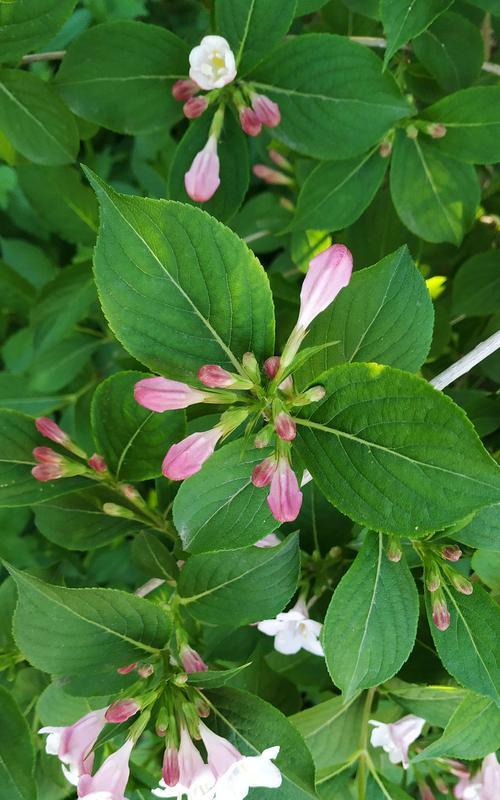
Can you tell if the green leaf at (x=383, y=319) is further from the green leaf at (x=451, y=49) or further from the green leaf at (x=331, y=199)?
the green leaf at (x=451, y=49)

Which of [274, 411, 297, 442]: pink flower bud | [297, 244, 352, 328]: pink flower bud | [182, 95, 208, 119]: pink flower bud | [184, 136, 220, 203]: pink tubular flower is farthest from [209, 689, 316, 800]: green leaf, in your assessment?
[182, 95, 208, 119]: pink flower bud

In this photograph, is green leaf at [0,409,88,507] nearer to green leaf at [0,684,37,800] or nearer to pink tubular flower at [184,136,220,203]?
green leaf at [0,684,37,800]

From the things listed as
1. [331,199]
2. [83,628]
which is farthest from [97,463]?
[331,199]

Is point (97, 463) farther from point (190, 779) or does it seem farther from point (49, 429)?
point (190, 779)

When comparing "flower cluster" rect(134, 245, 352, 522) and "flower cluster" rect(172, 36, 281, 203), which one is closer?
"flower cluster" rect(134, 245, 352, 522)

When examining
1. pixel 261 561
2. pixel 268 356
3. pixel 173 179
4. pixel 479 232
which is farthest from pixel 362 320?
pixel 479 232

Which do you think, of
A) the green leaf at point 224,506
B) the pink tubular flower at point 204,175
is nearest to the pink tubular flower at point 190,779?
the green leaf at point 224,506

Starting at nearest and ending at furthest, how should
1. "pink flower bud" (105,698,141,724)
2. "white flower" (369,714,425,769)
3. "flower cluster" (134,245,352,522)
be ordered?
"flower cluster" (134,245,352,522) → "pink flower bud" (105,698,141,724) → "white flower" (369,714,425,769)
